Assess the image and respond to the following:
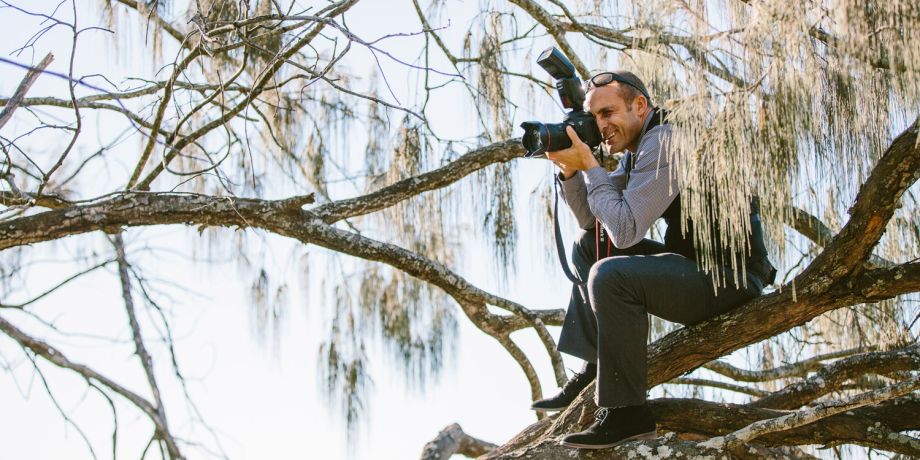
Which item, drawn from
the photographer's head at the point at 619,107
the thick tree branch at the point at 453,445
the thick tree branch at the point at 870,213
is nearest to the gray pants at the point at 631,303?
the thick tree branch at the point at 870,213

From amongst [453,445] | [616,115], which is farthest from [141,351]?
[616,115]

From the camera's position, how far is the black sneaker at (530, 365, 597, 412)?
2119mm

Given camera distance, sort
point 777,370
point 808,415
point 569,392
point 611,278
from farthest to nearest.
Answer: point 777,370, point 569,392, point 611,278, point 808,415

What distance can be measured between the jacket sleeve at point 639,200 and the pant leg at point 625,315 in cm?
5

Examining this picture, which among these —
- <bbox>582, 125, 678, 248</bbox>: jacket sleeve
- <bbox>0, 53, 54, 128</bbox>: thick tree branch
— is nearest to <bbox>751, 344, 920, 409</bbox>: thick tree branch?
<bbox>582, 125, 678, 248</bbox>: jacket sleeve

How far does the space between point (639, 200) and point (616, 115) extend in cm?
25

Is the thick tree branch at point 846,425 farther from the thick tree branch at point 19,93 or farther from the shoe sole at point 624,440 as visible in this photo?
the thick tree branch at point 19,93

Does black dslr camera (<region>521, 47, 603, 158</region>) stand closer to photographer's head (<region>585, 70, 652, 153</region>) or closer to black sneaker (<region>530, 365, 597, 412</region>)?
photographer's head (<region>585, 70, 652, 153</region>)

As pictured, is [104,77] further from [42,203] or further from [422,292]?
[422,292]

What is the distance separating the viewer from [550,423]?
2117mm

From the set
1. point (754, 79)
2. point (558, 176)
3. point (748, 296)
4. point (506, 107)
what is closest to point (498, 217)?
point (506, 107)

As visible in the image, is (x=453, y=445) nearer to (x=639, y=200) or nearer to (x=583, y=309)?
(x=583, y=309)

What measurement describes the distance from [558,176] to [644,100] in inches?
8.4

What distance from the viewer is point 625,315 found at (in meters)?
1.82
